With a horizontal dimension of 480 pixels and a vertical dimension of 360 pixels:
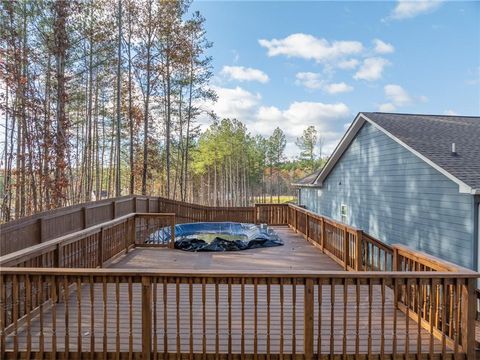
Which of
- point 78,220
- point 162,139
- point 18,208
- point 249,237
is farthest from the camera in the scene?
point 162,139

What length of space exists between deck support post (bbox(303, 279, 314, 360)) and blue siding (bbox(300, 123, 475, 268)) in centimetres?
449

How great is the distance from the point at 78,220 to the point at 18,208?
6.32 metres

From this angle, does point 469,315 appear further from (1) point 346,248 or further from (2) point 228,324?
(1) point 346,248

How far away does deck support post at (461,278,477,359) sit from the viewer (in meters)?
2.75

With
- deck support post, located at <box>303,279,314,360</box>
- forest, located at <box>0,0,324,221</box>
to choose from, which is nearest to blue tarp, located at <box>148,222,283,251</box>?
forest, located at <box>0,0,324,221</box>

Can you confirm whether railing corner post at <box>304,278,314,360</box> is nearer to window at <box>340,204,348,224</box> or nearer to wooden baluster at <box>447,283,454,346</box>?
wooden baluster at <box>447,283,454,346</box>

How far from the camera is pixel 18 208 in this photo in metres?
10.9

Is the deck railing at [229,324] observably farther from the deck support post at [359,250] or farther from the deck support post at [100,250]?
the deck support post at [100,250]

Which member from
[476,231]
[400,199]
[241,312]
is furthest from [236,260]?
[400,199]

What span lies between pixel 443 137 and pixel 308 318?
25.5 ft

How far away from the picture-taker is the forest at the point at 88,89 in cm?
930

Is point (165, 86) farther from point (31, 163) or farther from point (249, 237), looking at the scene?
point (249, 237)

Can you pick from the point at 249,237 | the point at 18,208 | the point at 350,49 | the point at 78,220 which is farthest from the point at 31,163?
the point at 350,49

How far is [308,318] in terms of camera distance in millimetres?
2789
